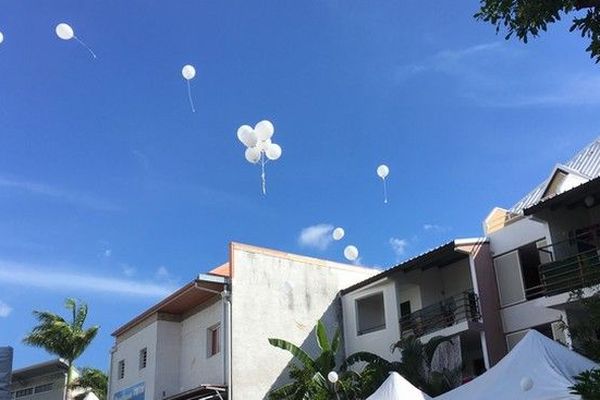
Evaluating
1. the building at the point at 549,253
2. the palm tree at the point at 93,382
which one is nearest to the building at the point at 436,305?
the building at the point at 549,253

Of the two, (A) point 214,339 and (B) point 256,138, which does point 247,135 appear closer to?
(B) point 256,138

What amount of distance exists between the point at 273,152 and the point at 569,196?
23.4ft

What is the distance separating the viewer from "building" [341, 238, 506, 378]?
18.9m

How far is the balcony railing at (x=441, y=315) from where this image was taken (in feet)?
62.3

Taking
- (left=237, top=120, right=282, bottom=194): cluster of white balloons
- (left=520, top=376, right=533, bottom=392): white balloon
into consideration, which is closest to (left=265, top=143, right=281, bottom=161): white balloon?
(left=237, top=120, right=282, bottom=194): cluster of white balloons

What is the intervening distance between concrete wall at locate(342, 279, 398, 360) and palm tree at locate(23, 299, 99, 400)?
54.7 feet

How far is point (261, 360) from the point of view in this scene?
69.5 ft

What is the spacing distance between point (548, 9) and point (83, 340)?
31959mm

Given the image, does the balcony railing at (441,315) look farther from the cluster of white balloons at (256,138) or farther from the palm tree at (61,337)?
the palm tree at (61,337)

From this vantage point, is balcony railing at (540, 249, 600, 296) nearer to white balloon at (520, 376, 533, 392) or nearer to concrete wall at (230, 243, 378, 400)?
white balloon at (520, 376, 533, 392)

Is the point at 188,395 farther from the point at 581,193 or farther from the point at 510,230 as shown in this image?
the point at 581,193

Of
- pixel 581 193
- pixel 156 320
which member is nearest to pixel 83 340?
pixel 156 320

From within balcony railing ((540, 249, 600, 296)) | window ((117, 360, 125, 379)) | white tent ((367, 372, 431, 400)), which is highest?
window ((117, 360, 125, 379))

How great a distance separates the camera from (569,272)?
15.9 m
